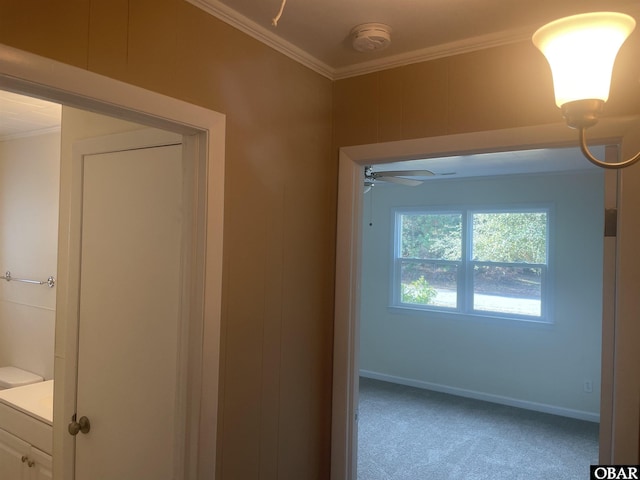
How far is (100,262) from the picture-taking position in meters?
1.87

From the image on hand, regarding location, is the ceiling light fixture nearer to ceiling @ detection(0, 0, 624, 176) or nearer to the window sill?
ceiling @ detection(0, 0, 624, 176)

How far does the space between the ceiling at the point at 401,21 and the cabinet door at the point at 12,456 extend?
2404mm

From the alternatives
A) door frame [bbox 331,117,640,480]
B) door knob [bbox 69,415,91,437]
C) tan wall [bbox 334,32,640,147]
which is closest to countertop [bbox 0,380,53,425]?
door knob [bbox 69,415,91,437]

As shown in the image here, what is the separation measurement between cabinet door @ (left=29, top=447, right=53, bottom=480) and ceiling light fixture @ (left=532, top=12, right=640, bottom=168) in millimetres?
2657

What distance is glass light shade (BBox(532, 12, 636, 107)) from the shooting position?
880mm

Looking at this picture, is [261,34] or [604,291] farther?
[261,34]

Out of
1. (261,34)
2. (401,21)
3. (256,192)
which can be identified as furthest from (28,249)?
(401,21)

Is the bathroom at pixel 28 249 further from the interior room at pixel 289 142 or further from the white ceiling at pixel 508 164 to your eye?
the white ceiling at pixel 508 164

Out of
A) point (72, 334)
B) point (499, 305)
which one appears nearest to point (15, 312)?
point (72, 334)

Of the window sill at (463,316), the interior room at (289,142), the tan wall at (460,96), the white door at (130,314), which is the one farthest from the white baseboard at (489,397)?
the white door at (130,314)

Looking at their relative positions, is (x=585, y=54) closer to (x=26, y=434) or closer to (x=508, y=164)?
(x=26, y=434)

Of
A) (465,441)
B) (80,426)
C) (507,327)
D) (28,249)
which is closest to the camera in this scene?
(80,426)

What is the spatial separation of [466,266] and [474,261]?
10cm

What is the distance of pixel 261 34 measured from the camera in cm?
158
